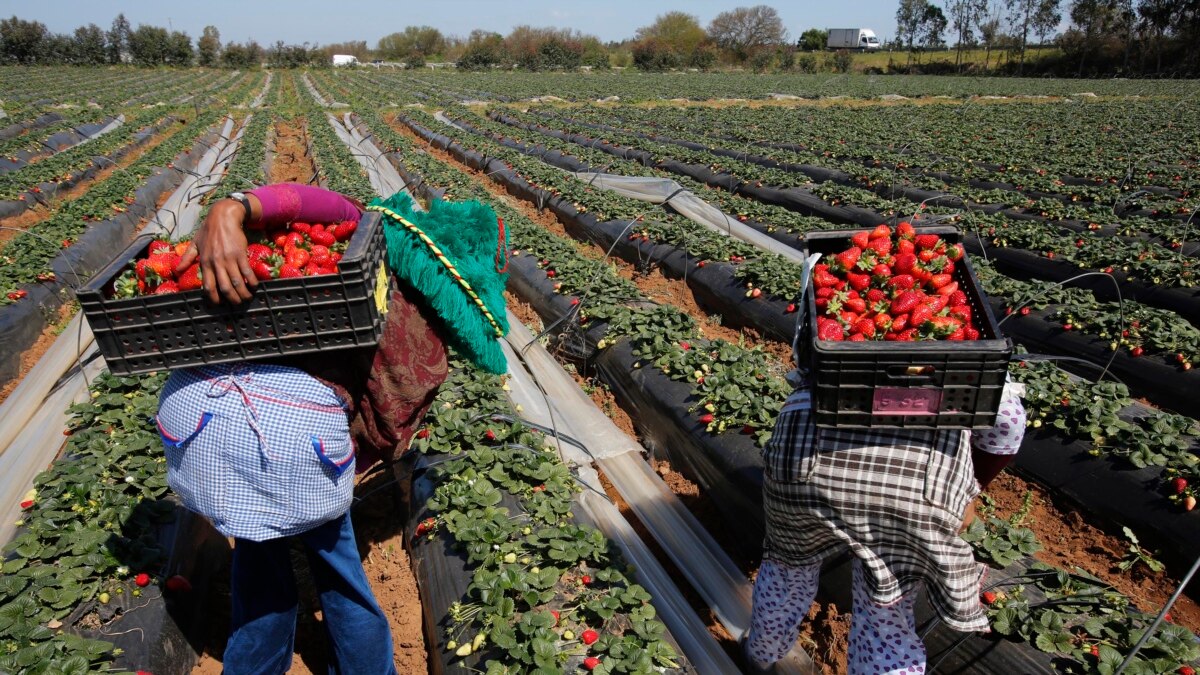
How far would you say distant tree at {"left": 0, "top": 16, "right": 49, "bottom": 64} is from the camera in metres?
59.3

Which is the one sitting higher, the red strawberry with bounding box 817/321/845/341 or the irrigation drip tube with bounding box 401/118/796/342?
the red strawberry with bounding box 817/321/845/341

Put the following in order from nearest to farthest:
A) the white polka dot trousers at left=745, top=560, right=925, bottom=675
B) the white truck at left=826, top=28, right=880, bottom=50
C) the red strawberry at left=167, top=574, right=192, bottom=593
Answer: the white polka dot trousers at left=745, top=560, right=925, bottom=675 → the red strawberry at left=167, top=574, right=192, bottom=593 → the white truck at left=826, top=28, right=880, bottom=50

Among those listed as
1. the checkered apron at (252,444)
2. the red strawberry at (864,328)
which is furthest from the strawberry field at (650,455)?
the checkered apron at (252,444)

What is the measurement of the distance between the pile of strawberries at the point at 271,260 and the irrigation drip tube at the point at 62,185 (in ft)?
38.7

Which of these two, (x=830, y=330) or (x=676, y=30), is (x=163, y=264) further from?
(x=676, y=30)

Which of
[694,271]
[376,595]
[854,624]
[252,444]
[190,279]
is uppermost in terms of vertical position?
[190,279]

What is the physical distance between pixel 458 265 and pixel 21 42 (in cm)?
8468

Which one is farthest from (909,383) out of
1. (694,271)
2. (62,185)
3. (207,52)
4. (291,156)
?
(207,52)

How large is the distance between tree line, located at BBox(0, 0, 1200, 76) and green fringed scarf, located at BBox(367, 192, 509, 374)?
185 feet

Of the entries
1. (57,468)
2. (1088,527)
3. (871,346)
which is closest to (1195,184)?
(1088,527)

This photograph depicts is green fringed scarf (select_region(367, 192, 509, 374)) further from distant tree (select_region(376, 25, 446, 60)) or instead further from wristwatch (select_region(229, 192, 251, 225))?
distant tree (select_region(376, 25, 446, 60))

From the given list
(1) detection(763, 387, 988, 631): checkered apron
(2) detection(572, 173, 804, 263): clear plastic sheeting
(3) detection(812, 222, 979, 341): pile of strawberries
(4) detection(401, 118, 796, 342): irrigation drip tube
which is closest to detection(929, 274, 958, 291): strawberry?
(3) detection(812, 222, 979, 341): pile of strawberries

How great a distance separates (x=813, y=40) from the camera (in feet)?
258

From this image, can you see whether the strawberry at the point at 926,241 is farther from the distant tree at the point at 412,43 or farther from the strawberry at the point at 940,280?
the distant tree at the point at 412,43
